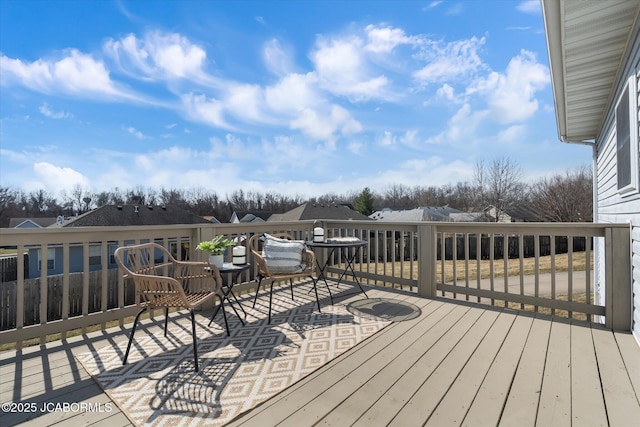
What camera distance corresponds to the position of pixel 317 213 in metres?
27.3

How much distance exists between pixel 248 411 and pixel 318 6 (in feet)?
27.6

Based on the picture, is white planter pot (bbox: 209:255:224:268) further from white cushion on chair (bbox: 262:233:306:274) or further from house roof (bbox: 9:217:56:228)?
house roof (bbox: 9:217:56:228)

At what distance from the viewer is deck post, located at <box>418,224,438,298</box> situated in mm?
3895

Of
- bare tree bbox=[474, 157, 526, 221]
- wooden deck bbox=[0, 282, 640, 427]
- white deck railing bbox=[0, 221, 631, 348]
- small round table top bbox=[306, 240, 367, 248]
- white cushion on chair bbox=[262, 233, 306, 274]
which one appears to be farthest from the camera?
bare tree bbox=[474, 157, 526, 221]

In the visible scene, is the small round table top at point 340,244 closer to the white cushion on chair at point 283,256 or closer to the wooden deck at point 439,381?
the white cushion on chair at point 283,256

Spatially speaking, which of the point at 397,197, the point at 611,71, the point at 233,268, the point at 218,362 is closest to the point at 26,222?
the point at 233,268

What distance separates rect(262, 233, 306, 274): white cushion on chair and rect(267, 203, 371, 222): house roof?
21.4 m

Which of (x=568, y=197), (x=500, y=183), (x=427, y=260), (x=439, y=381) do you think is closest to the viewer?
(x=439, y=381)

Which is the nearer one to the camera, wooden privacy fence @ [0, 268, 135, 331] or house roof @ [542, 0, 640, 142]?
house roof @ [542, 0, 640, 142]

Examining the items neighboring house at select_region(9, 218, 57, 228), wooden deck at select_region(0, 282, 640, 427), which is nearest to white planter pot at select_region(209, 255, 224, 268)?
wooden deck at select_region(0, 282, 640, 427)

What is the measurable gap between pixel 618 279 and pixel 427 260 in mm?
1769

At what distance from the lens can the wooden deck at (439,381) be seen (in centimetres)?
157

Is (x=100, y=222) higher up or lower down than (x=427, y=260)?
higher up

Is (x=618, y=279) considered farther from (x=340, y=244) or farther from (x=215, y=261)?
(x=215, y=261)
